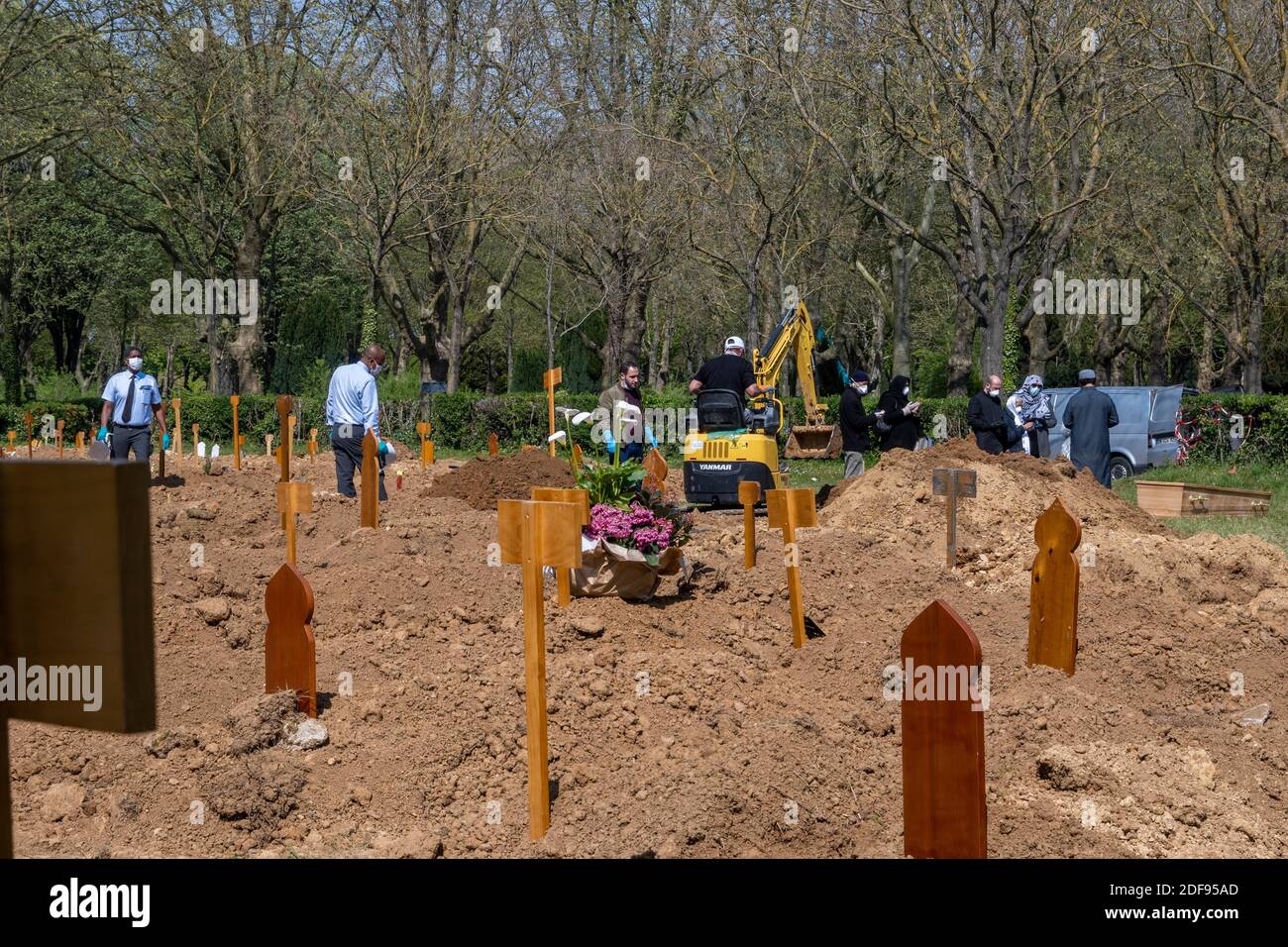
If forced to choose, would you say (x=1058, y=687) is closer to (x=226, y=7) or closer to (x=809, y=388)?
(x=809, y=388)

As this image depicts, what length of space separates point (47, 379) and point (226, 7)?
26.0 metres

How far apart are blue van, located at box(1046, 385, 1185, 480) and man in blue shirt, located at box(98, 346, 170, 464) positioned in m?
13.7

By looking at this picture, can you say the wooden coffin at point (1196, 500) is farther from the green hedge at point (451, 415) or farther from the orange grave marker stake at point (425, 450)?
the orange grave marker stake at point (425, 450)

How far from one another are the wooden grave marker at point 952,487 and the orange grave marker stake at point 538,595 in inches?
208

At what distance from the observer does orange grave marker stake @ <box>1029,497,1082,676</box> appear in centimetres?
723

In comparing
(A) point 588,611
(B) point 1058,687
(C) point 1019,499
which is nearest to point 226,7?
(C) point 1019,499

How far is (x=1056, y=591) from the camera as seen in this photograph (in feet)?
24.0

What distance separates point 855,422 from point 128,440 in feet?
27.3

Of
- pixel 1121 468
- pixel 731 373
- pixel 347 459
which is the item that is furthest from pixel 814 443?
pixel 347 459

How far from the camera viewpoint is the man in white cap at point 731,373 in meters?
15.2

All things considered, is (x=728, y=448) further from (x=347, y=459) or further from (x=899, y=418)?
(x=347, y=459)

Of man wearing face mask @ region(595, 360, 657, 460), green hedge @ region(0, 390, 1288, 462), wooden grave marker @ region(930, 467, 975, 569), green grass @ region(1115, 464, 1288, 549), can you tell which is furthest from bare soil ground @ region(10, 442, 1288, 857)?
green hedge @ region(0, 390, 1288, 462)

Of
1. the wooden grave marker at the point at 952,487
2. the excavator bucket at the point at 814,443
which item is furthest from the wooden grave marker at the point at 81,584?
the excavator bucket at the point at 814,443

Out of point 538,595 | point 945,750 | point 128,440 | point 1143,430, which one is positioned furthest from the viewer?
point 1143,430
